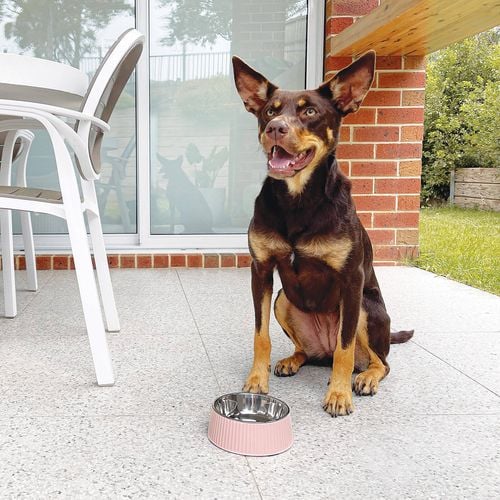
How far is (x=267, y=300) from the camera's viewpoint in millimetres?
1698

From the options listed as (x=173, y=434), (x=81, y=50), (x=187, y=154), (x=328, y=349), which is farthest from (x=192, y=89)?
Result: (x=173, y=434)

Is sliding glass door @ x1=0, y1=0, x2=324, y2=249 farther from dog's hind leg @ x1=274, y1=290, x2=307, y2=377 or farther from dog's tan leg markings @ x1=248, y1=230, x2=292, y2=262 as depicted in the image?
dog's tan leg markings @ x1=248, y1=230, x2=292, y2=262

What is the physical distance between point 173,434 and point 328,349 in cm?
65

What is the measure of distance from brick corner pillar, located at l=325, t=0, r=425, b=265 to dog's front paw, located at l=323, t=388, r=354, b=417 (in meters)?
2.36

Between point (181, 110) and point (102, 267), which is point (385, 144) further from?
point (102, 267)

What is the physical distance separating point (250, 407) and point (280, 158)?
635mm

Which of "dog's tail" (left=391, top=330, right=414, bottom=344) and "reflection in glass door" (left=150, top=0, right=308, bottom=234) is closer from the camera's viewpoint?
"dog's tail" (left=391, top=330, right=414, bottom=344)

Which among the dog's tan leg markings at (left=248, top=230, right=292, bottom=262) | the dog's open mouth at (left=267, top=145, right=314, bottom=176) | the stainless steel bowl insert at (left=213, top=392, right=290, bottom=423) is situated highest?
the dog's open mouth at (left=267, top=145, right=314, bottom=176)

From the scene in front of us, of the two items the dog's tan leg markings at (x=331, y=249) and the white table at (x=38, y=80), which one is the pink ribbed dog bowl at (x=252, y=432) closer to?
the dog's tan leg markings at (x=331, y=249)

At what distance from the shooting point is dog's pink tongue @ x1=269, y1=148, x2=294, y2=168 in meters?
1.54

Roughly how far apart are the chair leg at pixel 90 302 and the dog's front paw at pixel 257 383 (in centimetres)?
39

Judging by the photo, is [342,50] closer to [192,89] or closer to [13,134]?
[192,89]

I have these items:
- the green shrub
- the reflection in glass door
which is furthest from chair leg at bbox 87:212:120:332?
the green shrub

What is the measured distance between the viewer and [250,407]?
4.83ft
